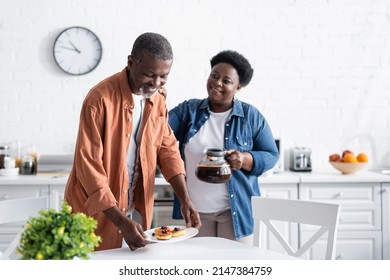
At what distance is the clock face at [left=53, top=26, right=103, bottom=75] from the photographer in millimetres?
3766

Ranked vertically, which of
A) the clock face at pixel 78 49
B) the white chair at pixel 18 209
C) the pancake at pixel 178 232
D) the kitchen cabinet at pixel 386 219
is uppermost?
the clock face at pixel 78 49

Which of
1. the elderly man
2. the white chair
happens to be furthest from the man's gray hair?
the white chair

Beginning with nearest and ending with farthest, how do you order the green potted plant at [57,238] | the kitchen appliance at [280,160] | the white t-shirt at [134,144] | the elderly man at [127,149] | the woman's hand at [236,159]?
the green potted plant at [57,238] → the elderly man at [127,149] → the white t-shirt at [134,144] → the woman's hand at [236,159] → the kitchen appliance at [280,160]

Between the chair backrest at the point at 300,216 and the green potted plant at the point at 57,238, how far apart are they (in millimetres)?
1164

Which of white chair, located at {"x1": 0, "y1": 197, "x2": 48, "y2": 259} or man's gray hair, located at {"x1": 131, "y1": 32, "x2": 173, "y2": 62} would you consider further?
white chair, located at {"x1": 0, "y1": 197, "x2": 48, "y2": 259}

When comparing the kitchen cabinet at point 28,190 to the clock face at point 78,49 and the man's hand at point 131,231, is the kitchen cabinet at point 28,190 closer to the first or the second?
the clock face at point 78,49

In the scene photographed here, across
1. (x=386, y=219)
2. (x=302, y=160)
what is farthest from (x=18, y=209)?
(x=386, y=219)

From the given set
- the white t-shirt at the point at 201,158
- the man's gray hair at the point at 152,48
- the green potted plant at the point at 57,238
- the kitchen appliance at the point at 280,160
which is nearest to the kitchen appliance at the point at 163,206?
the kitchen appliance at the point at 280,160

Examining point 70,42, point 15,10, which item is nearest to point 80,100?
point 70,42

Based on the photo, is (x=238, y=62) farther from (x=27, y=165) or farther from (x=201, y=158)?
(x=27, y=165)

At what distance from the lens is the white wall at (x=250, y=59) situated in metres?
3.77

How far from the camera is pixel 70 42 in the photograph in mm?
3770

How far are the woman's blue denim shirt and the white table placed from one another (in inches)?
18.6

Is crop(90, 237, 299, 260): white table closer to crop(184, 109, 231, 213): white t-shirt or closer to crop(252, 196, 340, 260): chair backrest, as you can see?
crop(252, 196, 340, 260): chair backrest
